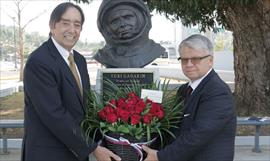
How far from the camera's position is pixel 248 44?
9.63 metres

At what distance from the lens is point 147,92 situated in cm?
298

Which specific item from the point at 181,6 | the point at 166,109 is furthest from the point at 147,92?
the point at 181,6

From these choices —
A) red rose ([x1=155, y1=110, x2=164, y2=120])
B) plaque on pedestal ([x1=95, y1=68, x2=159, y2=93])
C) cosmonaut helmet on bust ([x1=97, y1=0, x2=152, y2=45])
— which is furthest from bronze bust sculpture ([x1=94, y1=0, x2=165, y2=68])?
red rose ([x1=155, y1=110, x2=164, y2=120])

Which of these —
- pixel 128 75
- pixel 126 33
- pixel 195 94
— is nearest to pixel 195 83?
pixel 195 94

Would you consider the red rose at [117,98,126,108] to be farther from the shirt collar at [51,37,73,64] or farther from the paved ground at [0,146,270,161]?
the paved ground at [0,146,270,161]

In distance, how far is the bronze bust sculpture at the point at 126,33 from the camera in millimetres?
4633

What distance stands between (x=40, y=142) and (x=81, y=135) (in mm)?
274

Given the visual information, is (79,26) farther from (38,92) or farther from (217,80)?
(217,80)

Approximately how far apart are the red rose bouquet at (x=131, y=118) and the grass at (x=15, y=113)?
528cm

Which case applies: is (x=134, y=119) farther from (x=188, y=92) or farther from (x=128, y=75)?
(x=128, y=75)

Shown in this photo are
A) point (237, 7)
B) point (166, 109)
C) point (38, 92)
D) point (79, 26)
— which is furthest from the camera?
point (237, 7)

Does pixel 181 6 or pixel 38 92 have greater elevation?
pixel 181 6

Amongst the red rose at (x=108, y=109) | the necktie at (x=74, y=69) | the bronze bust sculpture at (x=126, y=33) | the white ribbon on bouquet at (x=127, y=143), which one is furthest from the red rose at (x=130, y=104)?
the bronze bust sculpture at (x=126, y=33)

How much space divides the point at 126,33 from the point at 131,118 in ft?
6.81
